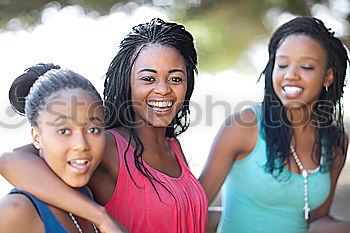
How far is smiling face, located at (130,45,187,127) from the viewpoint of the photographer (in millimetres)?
2000

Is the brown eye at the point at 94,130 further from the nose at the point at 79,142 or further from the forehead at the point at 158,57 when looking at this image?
the forehead at the point at 158,57

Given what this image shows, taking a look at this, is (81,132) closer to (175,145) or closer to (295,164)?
(175,145)

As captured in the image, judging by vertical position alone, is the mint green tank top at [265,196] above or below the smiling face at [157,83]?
below

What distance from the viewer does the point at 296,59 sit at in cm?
247

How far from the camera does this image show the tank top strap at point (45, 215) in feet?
5.11

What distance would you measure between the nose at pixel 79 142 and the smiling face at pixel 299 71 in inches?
47.3

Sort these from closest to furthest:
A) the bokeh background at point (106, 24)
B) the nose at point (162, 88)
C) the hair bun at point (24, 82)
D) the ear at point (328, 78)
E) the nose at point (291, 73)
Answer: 1. the hair bun at point (24, 82)
2. the nose at point (162, 88)
3. the nose at point (291, 73)
4. the ear at point (328, 78)
5. the bokeh background at point (106, 24)

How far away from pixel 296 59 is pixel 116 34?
2.50 m

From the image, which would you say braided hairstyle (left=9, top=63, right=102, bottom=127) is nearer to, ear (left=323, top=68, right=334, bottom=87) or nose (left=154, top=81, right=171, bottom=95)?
nose (left=154, top=81, right=171, bottom=95)

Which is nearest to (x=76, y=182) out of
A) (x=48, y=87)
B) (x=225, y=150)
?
(x=48, y=87)

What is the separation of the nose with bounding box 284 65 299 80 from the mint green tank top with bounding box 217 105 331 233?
26 cm

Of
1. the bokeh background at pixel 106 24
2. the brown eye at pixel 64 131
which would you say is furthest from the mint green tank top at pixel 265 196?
the bokeh background at pixel 106 24

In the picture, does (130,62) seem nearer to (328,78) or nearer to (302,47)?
(302,47)

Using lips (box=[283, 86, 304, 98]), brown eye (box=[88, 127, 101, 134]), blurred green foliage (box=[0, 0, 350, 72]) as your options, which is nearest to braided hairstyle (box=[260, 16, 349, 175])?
lips (box=[283, 86, 304, 98])
